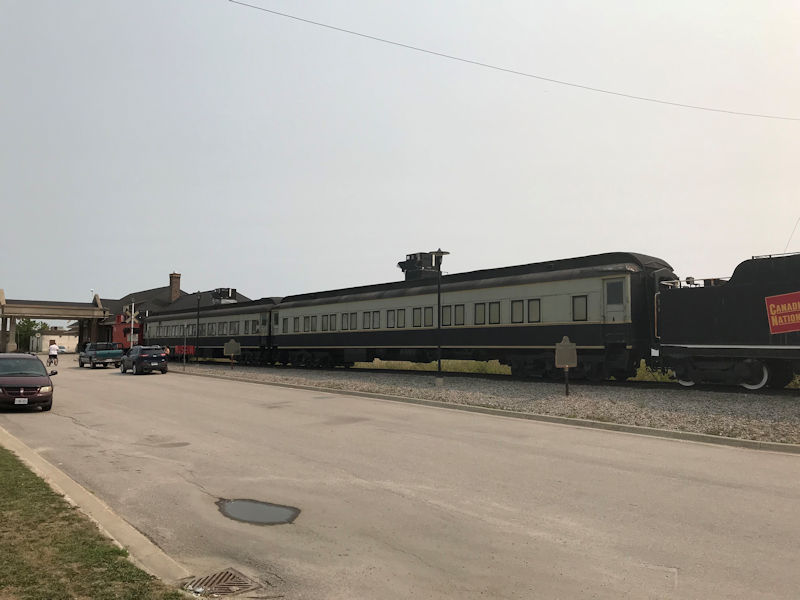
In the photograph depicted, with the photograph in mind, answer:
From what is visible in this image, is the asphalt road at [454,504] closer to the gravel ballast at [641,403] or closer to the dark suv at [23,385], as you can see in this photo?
the gravel ballast at [641,403]

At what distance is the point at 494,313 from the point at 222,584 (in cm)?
1958

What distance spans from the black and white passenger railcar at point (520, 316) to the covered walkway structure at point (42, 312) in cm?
6717

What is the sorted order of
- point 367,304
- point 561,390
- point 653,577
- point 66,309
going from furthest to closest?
1. point 66,309
2. point 367,304
3. point 561,390
4. point 653,577

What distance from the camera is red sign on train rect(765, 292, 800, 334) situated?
51.1ft

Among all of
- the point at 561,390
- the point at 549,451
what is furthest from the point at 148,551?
the point at 561,390

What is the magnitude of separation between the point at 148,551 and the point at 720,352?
648 inches

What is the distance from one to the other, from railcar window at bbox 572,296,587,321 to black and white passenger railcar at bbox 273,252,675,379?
0.03 m

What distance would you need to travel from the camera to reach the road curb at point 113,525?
→ 4.65m

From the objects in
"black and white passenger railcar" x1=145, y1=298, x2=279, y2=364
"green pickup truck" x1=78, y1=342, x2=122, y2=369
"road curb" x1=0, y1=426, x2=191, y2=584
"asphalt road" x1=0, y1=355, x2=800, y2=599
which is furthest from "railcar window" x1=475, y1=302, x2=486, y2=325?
"green pickup truck" x1=78, y1=342, x2=122, y2=369

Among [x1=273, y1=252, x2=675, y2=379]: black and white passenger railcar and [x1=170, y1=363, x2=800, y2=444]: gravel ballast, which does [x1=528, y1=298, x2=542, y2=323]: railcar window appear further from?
[x1=170, y1=363, x2=800, y2=444]: gravel ballast

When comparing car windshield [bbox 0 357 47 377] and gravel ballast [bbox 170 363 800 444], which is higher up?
car windshield [bbox 0 357 47 377]

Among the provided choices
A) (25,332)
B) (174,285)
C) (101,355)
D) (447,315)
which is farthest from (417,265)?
(25,332)

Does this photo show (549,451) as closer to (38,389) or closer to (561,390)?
(561,390)

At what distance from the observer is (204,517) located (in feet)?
20.6
